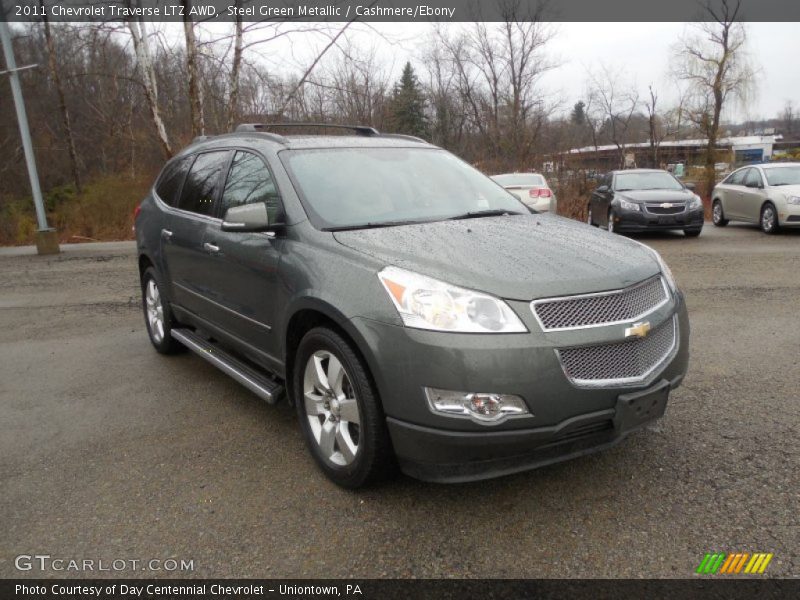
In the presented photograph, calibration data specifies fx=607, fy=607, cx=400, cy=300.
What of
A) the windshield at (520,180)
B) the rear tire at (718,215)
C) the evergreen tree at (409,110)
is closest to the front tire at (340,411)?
the windshield at (520,180)

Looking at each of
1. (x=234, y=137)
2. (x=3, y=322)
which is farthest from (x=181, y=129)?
(x=234, y=137)

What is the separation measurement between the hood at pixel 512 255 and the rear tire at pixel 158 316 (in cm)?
268

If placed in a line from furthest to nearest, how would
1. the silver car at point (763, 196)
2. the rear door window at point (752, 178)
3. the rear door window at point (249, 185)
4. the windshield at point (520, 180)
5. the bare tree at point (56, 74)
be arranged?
the bare tree at point (56, 74), the windshield at point (520, 180), the rear door window at point (752, 178), the silver car at point (763, 196), the rear door window at point (249, 185)

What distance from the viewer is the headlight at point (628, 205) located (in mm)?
12711

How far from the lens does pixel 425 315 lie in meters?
2.53

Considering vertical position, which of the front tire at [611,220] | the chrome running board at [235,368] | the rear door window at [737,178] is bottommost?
the front tire at [611,220]

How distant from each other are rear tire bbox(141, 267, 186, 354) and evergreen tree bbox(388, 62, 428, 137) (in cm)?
2561

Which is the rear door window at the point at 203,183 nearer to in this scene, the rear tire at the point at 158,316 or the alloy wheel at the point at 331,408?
the rear tire at the point at 158,316

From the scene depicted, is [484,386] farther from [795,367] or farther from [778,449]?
[795,367]

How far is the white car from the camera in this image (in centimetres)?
1404

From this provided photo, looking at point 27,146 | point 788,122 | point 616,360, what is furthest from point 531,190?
point 788,122

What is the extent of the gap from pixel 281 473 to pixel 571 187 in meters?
A: 19.1

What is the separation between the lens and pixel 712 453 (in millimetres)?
3225
